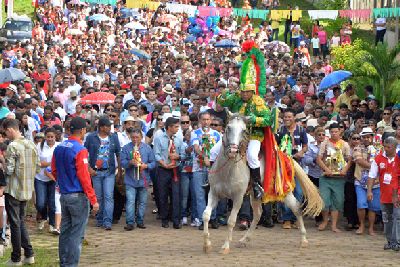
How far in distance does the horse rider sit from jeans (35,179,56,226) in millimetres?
3262

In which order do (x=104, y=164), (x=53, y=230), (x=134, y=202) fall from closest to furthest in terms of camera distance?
(x=53, y=230), (x=104, y=164), (x=134, y=202)

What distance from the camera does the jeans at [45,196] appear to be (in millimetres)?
17328

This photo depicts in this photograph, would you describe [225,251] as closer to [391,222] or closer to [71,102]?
[391,222]

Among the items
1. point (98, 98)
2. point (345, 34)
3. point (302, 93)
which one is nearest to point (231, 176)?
point (98, 98)

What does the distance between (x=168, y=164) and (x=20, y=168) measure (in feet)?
14.9

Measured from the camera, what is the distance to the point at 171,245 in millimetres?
16547

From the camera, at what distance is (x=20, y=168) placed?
565 inches

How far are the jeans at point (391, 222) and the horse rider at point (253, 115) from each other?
77.1 inches

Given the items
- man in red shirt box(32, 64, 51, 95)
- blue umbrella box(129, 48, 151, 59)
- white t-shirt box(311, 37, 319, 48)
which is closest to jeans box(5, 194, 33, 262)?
man in red shirt box(32, 64, 51, 95)

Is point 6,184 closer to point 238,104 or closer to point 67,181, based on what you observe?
point 67,181

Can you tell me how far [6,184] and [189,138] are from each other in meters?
5.24

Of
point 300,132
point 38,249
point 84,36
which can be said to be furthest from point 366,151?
point 84,36

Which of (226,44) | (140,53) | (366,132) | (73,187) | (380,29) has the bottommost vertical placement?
(73,187)

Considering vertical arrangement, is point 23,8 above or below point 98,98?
above
